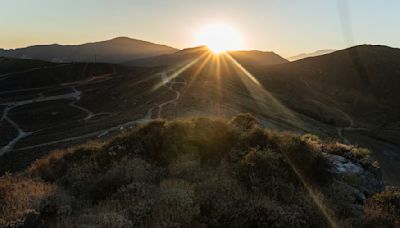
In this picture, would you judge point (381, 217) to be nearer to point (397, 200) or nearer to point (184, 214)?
point (397, 200)

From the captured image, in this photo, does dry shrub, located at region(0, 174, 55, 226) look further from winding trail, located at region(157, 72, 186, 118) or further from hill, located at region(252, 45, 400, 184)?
hill, located at region(252, 45, 400, 184)

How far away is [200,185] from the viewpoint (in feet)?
34.7

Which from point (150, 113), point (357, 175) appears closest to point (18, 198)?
point (357, 175)

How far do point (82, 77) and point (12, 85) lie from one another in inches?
842

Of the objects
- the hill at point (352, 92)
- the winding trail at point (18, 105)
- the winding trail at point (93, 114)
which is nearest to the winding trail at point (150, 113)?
the winding trail at point (93, 114)

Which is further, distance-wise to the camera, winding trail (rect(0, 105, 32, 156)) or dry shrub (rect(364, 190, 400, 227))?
winding trail (rect(0, 105, 32, 156))

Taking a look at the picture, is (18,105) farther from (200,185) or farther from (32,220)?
(32,220)

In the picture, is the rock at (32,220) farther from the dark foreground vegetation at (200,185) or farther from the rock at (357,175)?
the rock at (357,175)

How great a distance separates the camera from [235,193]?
9.94 meters

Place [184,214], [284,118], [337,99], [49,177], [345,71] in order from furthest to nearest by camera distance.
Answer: [345,71] < [337,99] < [284,118] < [49,177] < [184,214]

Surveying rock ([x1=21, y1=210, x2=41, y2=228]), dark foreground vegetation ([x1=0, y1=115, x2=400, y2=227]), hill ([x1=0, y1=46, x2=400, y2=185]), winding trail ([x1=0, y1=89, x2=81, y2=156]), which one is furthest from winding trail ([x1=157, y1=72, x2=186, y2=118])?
rock ([x1=21, y1=210, x2=41, y2=228])

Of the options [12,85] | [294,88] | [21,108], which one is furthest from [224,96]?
[12,85]

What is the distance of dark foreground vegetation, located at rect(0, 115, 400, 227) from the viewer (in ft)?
29.1

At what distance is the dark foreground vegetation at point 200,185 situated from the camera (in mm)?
8867
